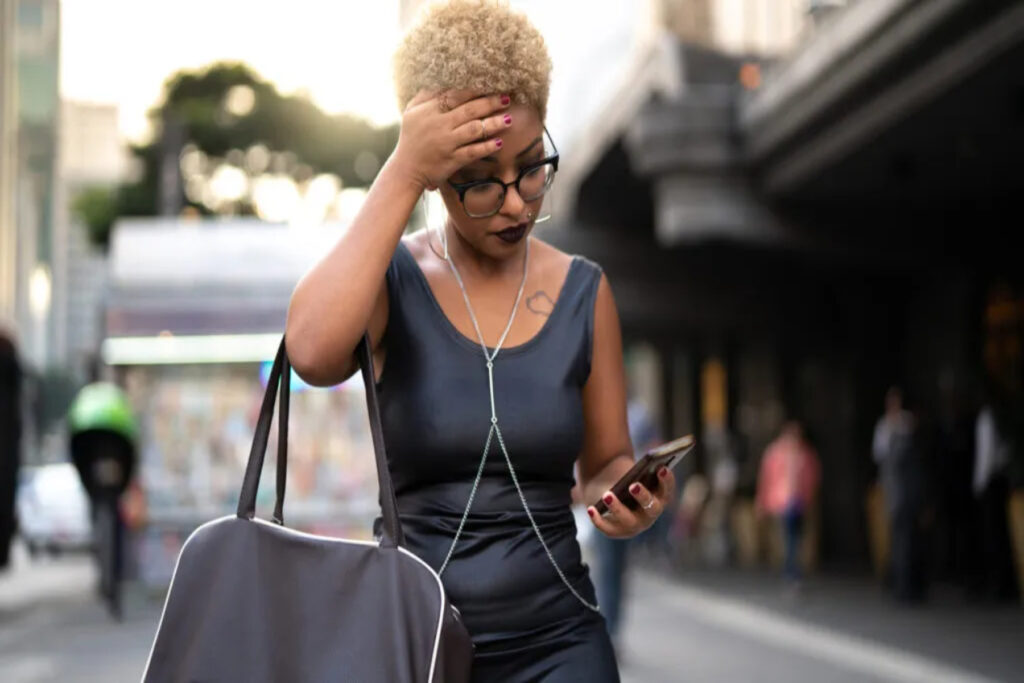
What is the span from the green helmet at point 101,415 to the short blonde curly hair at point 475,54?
1137cm

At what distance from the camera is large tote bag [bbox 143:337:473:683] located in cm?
232

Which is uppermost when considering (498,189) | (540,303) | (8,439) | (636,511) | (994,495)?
(498,189)

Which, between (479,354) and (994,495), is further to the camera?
(994,495)

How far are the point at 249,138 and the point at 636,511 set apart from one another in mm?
44811

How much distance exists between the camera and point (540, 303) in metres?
2.76

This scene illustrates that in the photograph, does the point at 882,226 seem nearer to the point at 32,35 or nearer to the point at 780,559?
the point at 780,559

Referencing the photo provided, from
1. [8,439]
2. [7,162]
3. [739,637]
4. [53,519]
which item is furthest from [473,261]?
[7,162]

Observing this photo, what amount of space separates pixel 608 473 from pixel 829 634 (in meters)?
10.4

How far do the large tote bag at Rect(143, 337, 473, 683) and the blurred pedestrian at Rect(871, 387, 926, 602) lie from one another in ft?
44.0

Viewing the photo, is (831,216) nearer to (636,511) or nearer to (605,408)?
(605,408)

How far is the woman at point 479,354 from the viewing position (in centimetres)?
247

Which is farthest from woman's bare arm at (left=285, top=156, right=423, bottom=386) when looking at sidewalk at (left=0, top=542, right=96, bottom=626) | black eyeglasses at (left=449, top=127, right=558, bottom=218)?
sidewalk at (left=0, top=542, right=96, bottom=626)

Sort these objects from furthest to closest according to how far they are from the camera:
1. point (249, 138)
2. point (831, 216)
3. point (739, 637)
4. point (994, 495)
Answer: point (249, 138) < point (831, 216) < point (994, 495) < point (739, 637)

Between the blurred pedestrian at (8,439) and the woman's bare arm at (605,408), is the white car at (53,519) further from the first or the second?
the woman's bare arm at (605,408)
